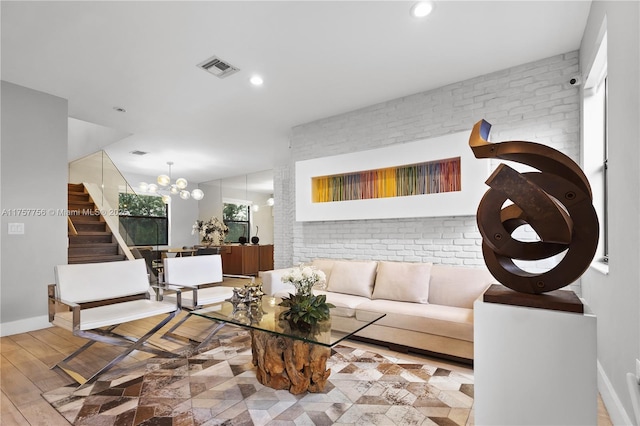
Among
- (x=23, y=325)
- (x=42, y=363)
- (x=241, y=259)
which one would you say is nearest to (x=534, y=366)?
(x=42, y=363)

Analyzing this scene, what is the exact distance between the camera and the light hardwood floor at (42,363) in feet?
6.73

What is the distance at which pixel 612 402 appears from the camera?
1931 millimetres

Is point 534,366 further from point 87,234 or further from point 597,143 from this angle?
point 87,234

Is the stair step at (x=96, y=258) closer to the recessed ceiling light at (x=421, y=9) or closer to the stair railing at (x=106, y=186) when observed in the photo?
the stair railing at (x=106, y=186)

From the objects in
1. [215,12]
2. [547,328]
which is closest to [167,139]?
[215,12]

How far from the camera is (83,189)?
20.3ft

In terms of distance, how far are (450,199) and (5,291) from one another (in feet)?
16.0

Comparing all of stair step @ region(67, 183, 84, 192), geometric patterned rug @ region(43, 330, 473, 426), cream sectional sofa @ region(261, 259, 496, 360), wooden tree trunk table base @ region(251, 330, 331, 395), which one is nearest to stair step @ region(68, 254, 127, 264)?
stair step @ region(67, 183, 84, 192)

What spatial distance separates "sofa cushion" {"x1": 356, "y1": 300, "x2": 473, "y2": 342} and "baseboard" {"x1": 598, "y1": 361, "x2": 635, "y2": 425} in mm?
811

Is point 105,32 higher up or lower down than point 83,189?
higher up

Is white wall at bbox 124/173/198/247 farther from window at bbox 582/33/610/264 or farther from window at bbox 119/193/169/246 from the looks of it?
window at bbox 582/33/610/264

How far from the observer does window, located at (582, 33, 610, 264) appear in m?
2.67

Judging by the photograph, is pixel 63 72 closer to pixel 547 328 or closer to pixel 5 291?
pixel 5 291

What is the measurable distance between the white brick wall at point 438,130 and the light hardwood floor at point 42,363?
1.30m
